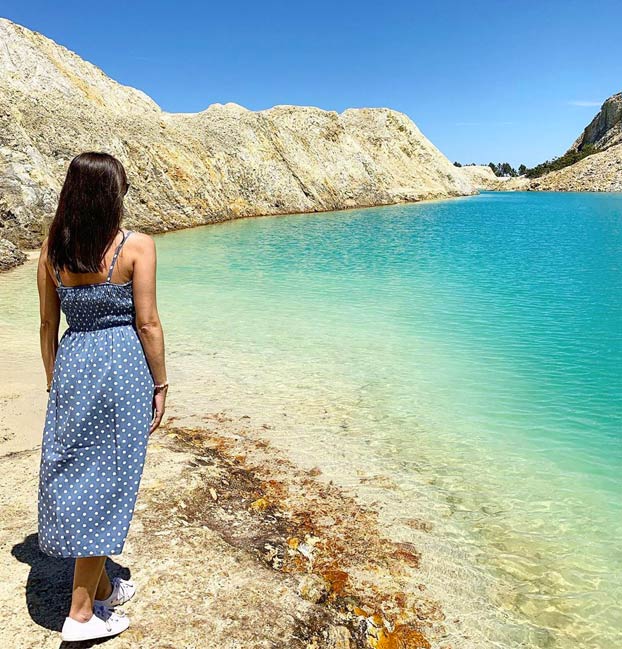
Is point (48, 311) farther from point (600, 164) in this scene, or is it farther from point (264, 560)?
point (600, 164)

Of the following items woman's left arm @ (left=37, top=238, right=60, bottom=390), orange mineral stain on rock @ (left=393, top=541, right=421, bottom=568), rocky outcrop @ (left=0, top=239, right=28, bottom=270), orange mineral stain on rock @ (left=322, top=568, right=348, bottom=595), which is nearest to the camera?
woman's left arm @ (left=37, top=238, right=60, bottom=390)

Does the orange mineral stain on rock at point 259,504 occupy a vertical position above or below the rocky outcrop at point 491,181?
below

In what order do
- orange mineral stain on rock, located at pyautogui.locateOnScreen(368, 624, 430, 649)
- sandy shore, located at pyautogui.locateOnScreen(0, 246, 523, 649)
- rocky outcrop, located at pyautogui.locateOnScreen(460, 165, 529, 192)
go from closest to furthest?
sandy shore, located at pyautogui.locateOnScreen(0, 246, 523, 649) → orange mineral stain on rock, located at pyautogui.locateOnScreen(368, 624, 430, 649) → rocky outcrop, located at pyautogui.locateOnScreen(460, 165, 529, 192)

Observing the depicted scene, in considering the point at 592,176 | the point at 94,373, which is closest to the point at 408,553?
the point at 94,373

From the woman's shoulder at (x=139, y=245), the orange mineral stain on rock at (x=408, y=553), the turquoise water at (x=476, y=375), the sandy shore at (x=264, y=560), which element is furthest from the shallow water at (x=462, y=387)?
the woman's shoulder at (x=139, y=245)

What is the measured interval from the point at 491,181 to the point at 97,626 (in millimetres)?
147288

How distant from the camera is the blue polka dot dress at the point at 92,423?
2752 mm

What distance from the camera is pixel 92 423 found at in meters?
2.77

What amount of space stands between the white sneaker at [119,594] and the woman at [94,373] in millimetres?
237

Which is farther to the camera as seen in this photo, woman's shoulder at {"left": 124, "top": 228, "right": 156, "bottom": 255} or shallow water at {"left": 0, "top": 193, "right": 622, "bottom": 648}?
shallow water at {"left": 0, "top": 193, "right": 622, "bottom": 648}

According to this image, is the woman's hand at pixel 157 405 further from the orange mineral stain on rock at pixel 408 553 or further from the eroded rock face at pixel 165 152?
the eroded rock face at pixel 165 152

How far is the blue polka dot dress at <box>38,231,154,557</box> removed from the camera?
275 centimetres

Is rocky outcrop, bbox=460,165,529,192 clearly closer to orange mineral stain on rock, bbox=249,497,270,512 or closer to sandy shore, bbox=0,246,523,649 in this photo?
sandy shore, bbox=0,246,523,649

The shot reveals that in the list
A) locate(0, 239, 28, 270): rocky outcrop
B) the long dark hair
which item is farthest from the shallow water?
the long dark hair
